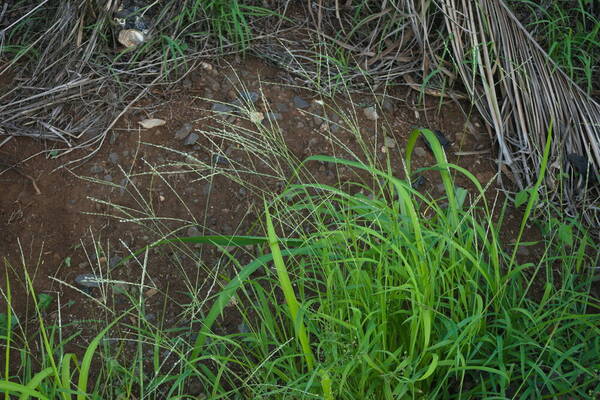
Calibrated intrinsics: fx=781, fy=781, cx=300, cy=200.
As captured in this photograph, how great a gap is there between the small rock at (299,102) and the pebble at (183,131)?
1.23 ft

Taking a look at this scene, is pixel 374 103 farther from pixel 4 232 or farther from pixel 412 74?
pixel 4 232

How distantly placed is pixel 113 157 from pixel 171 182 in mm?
228

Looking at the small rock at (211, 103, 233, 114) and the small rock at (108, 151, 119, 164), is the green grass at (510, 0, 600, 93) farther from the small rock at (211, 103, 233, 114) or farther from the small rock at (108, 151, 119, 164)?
the small rock at (108, 151, 119, 164)

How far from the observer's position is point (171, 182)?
8.18ft

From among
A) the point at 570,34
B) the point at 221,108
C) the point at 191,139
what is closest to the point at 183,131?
the point at 191,139

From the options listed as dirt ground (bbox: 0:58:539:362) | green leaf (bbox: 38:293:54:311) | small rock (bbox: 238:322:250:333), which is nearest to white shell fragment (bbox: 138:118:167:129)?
dirt ground (bbox: 0:58:539:362)

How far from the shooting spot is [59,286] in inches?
88.8

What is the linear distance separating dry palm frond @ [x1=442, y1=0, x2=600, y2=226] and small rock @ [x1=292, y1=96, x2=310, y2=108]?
1.81ft

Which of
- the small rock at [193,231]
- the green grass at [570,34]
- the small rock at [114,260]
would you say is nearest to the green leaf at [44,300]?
the small rock at [114,260]

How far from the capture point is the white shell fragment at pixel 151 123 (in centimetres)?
263

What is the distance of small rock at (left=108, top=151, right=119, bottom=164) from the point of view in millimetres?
2553

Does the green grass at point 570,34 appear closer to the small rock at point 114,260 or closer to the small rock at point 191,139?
the small rock at point 191,139

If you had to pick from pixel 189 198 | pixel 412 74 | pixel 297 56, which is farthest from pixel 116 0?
pixel 412 74

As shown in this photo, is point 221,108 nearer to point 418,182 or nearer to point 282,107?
point 282,107
